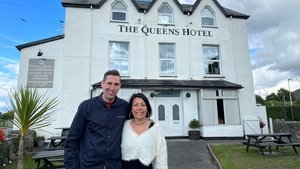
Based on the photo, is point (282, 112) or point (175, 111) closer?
point (175, 111)

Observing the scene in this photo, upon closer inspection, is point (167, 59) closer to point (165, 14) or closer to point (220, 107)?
point (165, 14)

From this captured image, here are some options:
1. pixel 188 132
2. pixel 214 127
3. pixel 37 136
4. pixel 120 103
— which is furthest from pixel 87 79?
pixel 120 103

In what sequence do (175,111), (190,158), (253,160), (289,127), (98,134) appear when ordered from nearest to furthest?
(98,134) → (253,160) → (190,158) → (175,111) → (289,127)

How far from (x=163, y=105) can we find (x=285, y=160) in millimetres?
7677

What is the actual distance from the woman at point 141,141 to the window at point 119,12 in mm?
12876

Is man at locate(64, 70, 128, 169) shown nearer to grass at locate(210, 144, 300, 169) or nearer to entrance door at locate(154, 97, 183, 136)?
grass at locate(210, 144, 300, 169)

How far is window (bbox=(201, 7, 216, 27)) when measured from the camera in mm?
15820

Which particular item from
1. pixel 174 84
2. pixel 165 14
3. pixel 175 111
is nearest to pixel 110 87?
pixel 174 84

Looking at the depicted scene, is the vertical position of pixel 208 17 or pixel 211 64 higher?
pixel 208 17

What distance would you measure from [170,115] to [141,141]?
11659mm

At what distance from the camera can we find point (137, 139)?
2.55 metres

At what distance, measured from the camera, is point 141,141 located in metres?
2.55

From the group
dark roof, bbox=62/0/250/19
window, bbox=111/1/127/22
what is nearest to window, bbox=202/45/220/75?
dark roof, bbox=62/0/250/19

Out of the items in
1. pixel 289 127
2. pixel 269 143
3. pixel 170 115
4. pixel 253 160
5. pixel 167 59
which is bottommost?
pixel 253 160
